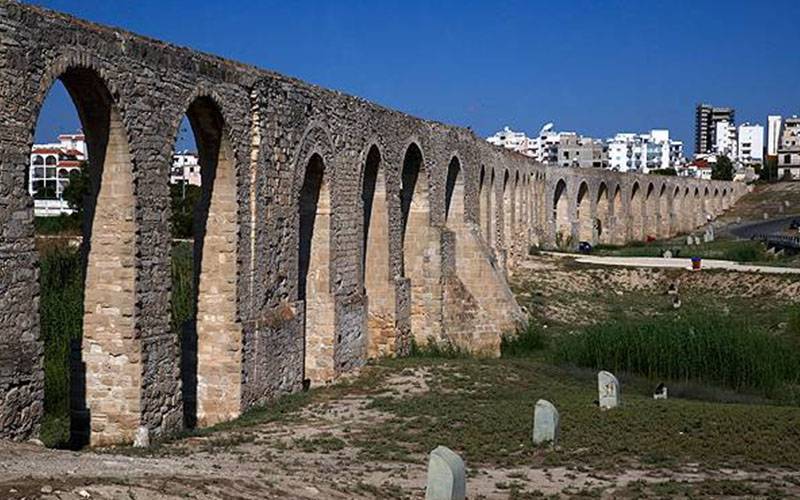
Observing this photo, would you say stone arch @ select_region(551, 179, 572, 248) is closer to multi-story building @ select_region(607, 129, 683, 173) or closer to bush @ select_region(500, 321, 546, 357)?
bush @ select_region(500, 321, 546, 357)

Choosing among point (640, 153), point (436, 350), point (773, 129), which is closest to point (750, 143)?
point (773, 129)

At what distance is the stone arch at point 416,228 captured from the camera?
20.8 meters

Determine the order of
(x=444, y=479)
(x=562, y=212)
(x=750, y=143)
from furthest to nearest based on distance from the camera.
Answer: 1. (x=750, y=143)
2. (x=562, y=212)
3. (x=444, y=479)

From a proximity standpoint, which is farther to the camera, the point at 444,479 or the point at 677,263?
the point at 677,263

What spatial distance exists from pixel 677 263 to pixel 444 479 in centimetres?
2642

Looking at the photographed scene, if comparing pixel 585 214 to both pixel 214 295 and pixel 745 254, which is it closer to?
pixel 745 254

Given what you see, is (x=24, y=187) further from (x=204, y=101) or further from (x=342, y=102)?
(x=342, y=102)

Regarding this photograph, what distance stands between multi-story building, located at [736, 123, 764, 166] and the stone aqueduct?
513ft

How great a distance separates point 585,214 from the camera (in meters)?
47.7

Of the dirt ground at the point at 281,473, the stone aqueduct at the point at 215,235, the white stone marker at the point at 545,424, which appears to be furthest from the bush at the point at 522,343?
the white stone marker at the point at 545,424

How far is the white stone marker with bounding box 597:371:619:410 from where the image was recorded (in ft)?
40.3

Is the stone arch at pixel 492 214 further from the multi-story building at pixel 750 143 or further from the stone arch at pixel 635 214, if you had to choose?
the multi-story building at pixel 750 143

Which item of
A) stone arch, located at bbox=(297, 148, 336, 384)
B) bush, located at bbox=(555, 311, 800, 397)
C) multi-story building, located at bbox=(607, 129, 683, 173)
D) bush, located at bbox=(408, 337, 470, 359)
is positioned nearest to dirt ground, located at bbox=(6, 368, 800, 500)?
stone arch, located at bbox=(297, 148, 336, 384)

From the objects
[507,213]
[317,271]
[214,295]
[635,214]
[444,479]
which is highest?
[635,214]
